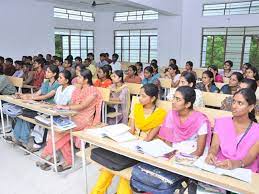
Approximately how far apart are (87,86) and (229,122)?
1.93 meters

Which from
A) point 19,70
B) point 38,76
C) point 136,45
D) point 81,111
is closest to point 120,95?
point 81,111

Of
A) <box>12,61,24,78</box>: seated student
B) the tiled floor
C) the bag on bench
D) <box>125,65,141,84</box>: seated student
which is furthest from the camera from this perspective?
<box>12,61,24,78</box>: seated student

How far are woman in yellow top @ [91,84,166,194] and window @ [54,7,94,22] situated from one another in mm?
8292

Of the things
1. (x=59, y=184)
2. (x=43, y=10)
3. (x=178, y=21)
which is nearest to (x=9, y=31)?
(x=43, y=10)

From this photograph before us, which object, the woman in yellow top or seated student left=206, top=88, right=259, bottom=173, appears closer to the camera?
seated student left=206, top=88, right=259, bottom=173

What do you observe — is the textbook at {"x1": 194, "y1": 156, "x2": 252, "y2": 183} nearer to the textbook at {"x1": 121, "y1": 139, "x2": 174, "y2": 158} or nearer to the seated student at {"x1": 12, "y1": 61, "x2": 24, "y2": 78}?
the textbook at {"x1": 121, "y1": 139, "x2": 174, "y2": 158}

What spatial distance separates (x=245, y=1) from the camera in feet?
25.4

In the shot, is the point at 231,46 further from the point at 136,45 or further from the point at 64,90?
the point at 64,90

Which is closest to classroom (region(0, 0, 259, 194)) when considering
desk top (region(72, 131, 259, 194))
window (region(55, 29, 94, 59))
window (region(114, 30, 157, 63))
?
desk top (region(72, 131, 259, 194))

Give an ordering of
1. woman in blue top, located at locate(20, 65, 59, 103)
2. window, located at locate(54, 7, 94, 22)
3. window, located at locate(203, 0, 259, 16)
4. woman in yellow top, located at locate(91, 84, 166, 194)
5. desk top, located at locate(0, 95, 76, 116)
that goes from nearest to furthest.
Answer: woman in yellow top, located at locate(91, 84, 166, 194), desk top, located at locate(0, 95, 76, 116), woman in blue top, located at locate(20, 65, 59, 103), window, located at locate(203, 0, 259, 16), window, located at locate(54, 7, 94, 22)

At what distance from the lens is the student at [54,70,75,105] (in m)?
3.33

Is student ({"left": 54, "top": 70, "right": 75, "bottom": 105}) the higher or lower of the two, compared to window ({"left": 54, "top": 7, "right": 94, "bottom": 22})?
lower

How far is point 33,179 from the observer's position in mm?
2871

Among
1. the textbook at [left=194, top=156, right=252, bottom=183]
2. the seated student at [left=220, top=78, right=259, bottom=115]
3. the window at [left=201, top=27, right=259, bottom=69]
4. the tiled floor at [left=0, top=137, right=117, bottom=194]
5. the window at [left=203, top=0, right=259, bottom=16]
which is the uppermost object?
the window at [left=203, top=0, right=259, bottom=16]
